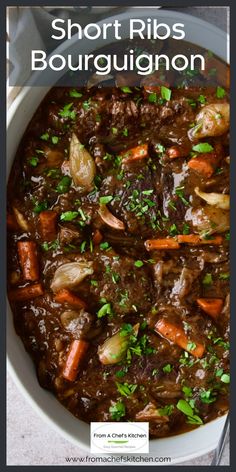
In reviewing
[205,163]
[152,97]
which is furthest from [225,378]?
[152,97]

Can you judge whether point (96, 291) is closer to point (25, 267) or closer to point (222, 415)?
point (25, 267)

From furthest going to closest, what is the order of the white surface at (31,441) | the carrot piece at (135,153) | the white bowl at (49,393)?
the white surface at (31,441)
the carrot piece at (135,153)
the white bowl at (49,393)

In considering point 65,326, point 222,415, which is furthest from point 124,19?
point 222,415

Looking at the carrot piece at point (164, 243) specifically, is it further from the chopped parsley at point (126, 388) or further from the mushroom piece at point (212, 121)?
the chopped parsley at point (126, 388)

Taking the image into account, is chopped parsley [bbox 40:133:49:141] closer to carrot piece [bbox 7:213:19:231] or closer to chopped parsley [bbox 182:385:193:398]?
carrot piece [bbox 7:213:19:231]

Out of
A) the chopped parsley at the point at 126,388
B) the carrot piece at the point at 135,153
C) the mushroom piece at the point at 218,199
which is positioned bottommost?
the chopped parsley at the point at 126,388

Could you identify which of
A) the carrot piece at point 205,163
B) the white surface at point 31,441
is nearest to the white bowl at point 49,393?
the white surface at point 31,441
